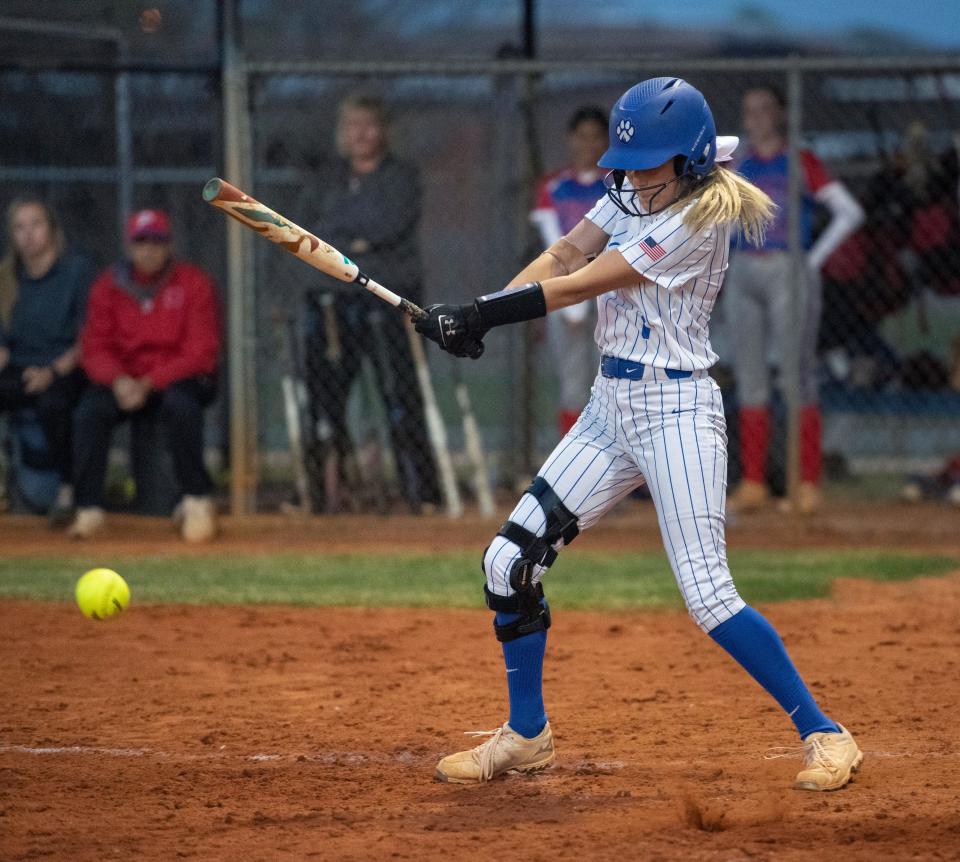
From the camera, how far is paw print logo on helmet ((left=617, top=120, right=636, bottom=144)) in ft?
12.7

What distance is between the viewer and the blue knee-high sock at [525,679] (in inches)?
161

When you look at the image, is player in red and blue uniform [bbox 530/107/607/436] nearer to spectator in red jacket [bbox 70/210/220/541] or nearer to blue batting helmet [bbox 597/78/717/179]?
spectator in red jacket [bbox 70/210/220/541]

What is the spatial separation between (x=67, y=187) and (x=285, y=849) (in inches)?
303

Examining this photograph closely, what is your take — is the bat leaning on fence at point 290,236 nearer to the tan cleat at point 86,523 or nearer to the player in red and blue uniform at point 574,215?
the player in red and blue uniform at point 574,215

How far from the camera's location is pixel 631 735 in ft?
14.9

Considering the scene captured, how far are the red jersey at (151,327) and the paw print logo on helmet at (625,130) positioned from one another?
196 inches

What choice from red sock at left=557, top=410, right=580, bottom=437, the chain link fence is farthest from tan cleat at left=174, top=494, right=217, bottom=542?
red sock at left=557, top=410, right=580, bottom=437

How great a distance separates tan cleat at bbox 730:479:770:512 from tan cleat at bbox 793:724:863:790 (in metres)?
4.64

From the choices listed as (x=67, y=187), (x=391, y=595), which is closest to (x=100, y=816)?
(x=391, y=595)

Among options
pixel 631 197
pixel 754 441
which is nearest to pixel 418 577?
pixel 754 441

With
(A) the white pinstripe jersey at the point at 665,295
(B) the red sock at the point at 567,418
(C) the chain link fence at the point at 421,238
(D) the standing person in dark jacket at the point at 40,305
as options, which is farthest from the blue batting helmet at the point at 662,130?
(D) the standing person in dark jacket at the point at 40,305

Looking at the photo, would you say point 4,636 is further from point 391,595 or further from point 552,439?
point 552,439

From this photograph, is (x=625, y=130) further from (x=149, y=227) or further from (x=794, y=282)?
(x=149, y=227)

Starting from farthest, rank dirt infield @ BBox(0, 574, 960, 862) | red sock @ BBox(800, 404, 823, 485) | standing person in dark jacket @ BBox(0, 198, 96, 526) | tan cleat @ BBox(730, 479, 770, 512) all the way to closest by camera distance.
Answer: standing person in dark jacket @ BBox(0, 198, 96, 526) → tan cleat @ BBox(730, 479, 770, 512) → red sock @ BBox(800, 404, 823, 485) → dirt infield @ BBox(0, 574, 960, 862)
